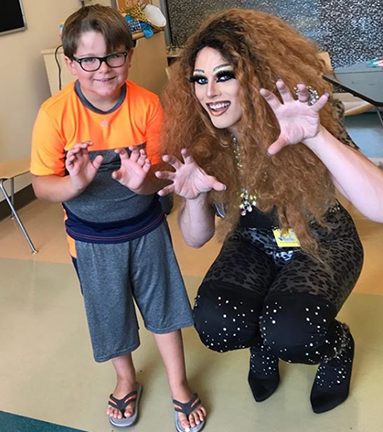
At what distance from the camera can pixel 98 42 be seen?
130 cm

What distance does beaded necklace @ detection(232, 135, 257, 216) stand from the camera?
1434mm

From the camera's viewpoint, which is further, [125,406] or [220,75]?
[125,406]

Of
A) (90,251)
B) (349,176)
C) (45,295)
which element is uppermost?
(349,176)

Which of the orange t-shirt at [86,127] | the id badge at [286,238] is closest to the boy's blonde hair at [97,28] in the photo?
the orange t-shirt at [86,127]

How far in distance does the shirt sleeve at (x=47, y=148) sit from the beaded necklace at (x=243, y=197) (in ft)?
1.44

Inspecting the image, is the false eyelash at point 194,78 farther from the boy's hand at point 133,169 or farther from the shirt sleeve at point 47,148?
the shirt sleeve at point 47,148

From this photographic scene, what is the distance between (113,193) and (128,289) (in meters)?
0.28

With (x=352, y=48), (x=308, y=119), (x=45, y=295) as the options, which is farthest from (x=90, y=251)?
(x=352, y=48)

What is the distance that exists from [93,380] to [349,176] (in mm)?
1119

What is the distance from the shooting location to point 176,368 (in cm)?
162

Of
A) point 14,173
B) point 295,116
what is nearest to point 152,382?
point 295,116

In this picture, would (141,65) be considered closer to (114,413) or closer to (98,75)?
(98,75)

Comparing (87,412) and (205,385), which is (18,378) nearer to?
(87,412)

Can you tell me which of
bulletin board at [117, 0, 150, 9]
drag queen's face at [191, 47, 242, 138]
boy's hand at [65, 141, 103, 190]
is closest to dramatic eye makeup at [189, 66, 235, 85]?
drag queen's face at [191, 47, 242, 138]
